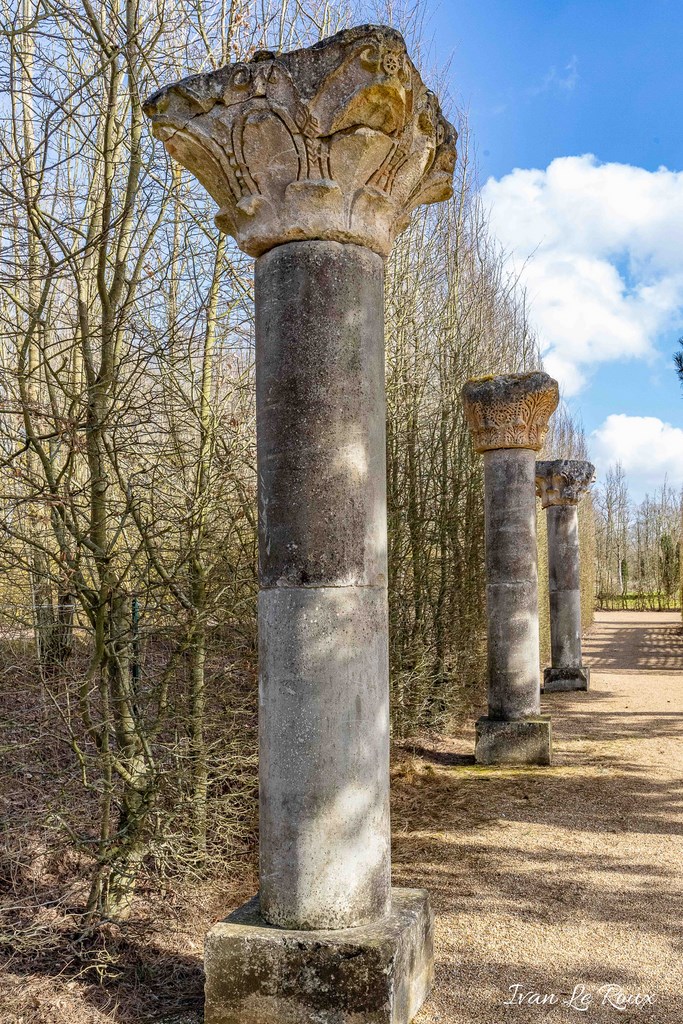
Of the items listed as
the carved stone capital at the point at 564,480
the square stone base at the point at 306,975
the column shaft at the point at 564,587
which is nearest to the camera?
the square stone base at the point at 306,975

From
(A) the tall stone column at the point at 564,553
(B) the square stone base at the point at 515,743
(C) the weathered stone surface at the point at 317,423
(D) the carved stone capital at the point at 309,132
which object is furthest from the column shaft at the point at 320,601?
(A) the tall stone column at the point at 564,553

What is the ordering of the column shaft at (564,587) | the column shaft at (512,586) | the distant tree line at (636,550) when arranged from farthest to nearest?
1. the distant tree line at (636,550)
2. the column shaft at (564,587)
3. the column shaft at (512,586)

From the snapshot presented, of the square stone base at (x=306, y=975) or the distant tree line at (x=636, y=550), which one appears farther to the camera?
the distant tree line at (x=636, y=550)

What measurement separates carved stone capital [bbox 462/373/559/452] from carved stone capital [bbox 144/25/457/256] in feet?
16.1

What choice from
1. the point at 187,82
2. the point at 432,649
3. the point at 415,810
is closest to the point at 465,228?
the point at 432,649

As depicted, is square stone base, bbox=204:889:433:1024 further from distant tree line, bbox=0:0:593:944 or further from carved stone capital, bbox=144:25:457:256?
carved stone capital, bbox=144:25:457:256

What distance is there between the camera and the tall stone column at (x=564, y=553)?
13516 mm

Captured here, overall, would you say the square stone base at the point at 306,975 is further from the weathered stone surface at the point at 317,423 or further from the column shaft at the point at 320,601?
the weathered stone surface at the point at 317,423

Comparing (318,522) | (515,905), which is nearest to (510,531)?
(515,905)

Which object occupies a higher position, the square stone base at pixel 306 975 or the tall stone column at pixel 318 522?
the tall stone column at pixel 318 522

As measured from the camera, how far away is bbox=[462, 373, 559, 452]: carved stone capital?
804 cm

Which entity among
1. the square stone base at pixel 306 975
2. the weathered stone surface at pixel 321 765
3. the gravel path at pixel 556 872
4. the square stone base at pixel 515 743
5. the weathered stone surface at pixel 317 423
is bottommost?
the gravel path at pixel 556 872

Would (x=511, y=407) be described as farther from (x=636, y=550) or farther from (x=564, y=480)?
(x=636, y=550)

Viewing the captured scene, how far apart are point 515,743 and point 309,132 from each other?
20.2 feet
